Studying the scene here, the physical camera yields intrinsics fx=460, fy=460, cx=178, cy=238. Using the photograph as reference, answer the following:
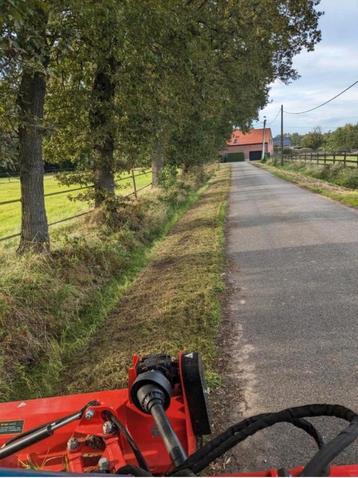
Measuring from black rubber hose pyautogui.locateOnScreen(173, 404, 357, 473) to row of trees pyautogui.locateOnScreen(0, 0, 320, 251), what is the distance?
3336 mm

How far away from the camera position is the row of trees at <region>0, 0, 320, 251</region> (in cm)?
610

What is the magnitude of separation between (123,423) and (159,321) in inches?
143

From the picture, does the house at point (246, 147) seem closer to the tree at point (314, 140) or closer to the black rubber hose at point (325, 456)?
Result: the tree at point (314, 140)

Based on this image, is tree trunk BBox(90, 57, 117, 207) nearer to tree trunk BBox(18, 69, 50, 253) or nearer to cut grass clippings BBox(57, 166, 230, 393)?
tree trunk BBox(18, 69, 50, 253)

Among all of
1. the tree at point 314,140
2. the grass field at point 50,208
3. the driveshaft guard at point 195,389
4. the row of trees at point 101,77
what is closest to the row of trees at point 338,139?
the tree at point 314,140

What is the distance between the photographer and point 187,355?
2.39m

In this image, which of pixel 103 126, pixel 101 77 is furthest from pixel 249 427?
pixel 101 77

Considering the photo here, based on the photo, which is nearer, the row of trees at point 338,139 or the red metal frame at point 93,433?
the red metal frame at point 93,433

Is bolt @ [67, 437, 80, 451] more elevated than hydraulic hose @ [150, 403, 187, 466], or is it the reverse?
hydraulic hose @ [150, 403, 187, 466]

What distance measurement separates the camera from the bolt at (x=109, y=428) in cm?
221

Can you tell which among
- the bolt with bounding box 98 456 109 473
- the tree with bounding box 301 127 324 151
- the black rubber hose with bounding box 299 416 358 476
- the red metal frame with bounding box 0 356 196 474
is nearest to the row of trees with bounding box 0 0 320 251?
the red metal frame with bounding box 0 356 196 474

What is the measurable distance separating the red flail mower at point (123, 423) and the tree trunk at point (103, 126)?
7668 mm

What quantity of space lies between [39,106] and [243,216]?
9067 millimetres

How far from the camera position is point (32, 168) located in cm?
793
